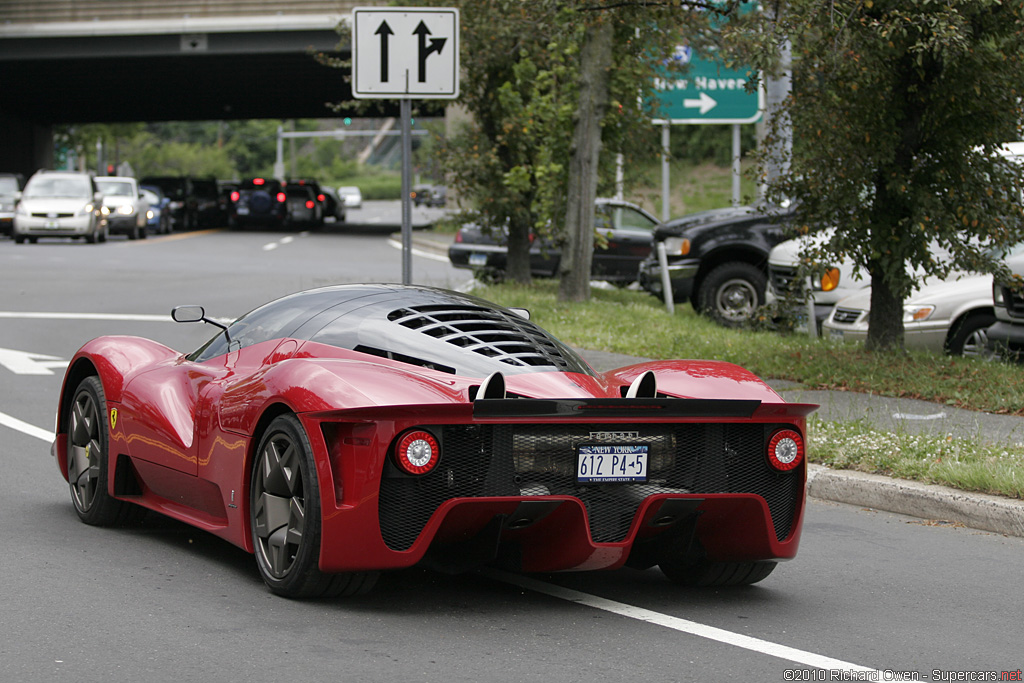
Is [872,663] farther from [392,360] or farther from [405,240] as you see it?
[405,240]

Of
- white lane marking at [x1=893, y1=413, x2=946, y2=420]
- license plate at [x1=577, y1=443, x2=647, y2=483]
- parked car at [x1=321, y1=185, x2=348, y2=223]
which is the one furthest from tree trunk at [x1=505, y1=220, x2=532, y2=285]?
parked car at [x1=321, y1=185, x2=348, y2=223]

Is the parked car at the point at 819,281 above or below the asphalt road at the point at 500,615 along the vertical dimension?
above

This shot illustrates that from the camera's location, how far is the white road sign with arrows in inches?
410

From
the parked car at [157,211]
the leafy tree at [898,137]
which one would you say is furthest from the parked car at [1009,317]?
the parked car at [157,211]

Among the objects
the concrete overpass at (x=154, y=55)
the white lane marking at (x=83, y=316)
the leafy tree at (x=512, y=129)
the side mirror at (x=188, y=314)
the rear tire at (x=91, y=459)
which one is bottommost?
the white lane marking at (x=83, y=316)

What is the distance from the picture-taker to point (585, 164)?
1667cm

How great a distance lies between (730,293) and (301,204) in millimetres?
35646

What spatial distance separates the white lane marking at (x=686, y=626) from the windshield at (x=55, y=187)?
3114 centimetres

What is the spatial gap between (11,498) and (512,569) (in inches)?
123

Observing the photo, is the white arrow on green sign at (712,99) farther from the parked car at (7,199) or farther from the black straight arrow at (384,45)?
the parked car at (7,199)

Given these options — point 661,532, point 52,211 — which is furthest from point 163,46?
point 661,532

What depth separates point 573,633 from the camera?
4789mm

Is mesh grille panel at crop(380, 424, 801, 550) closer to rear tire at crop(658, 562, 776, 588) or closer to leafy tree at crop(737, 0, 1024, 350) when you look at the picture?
rear tire at crop(658, 562, 776, 588)

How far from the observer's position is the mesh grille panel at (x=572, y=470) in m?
4.75
